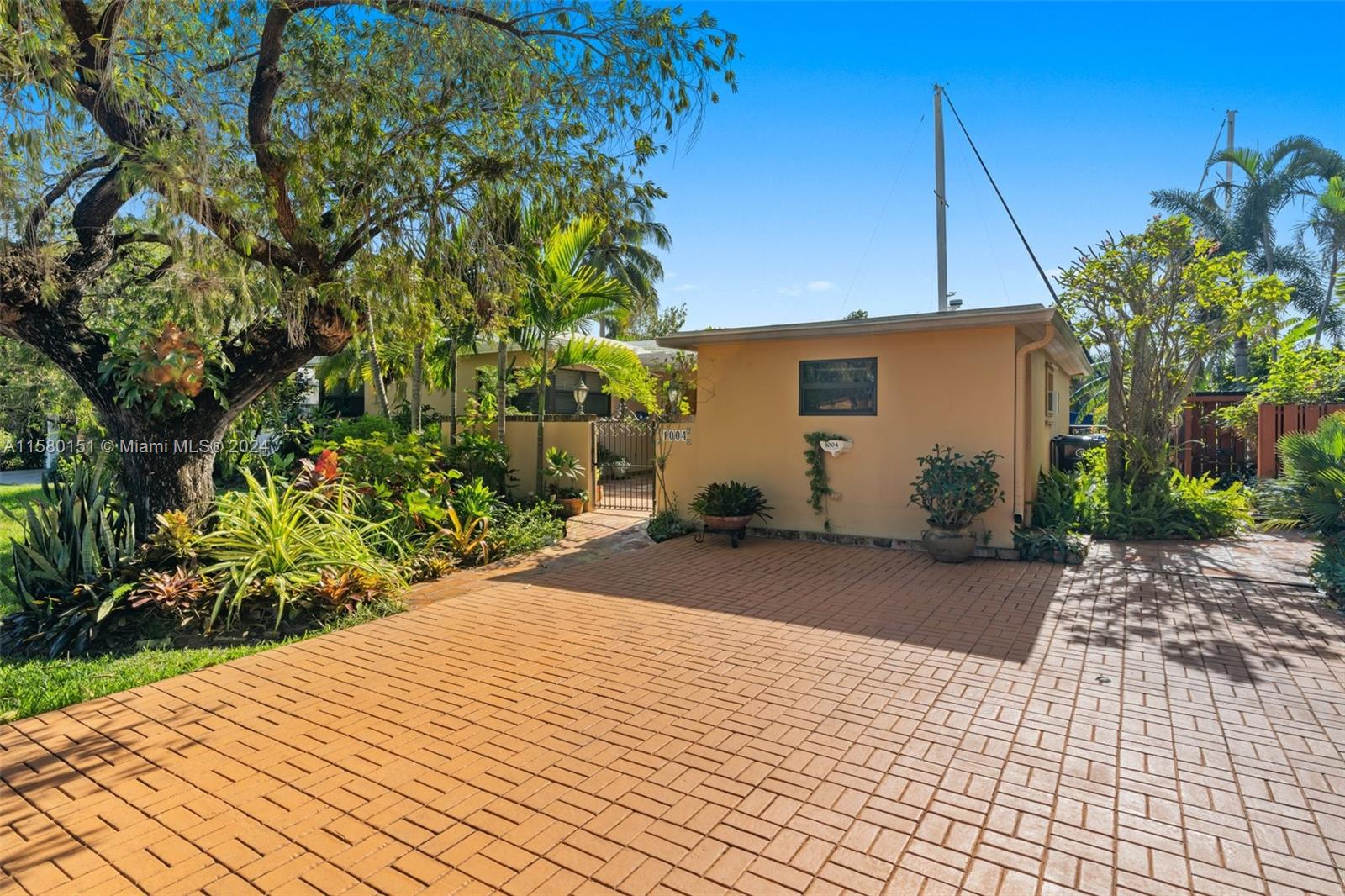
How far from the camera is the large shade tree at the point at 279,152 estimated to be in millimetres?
5230

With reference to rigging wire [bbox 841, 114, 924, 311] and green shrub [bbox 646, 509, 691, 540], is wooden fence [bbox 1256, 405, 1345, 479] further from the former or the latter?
green shrub [bbox 646, 509, 691, 540]

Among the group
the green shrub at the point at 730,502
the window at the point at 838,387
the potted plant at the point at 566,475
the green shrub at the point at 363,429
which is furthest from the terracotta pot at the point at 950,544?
the green shrub at the point at 363,429

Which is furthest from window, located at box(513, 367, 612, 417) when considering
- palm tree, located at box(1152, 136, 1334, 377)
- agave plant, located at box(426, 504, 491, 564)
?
palm tree, located at box(1152, 136, 1334, 377)

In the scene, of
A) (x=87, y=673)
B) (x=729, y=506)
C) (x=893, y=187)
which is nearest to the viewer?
(x=87, y=673)

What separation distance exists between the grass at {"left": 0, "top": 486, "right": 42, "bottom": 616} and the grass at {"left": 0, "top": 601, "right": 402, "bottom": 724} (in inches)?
53.7

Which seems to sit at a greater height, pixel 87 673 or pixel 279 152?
pixel 279 152

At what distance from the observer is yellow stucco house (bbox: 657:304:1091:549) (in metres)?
8.00

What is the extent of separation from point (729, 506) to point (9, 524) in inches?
399

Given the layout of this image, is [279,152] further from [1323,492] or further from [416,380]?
[1323,492]

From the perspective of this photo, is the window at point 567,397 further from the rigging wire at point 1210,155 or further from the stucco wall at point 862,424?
the rigging wire at point 1210,155

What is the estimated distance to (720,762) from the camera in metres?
3.37

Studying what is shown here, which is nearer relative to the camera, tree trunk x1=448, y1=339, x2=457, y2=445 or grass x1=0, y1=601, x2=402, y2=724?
grass x1=0, y1=601, x2=402, y2=724

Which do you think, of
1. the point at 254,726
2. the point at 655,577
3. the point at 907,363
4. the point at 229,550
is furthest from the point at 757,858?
the point at 907,363

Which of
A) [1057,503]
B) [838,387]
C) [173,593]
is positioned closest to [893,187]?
[838,387]
